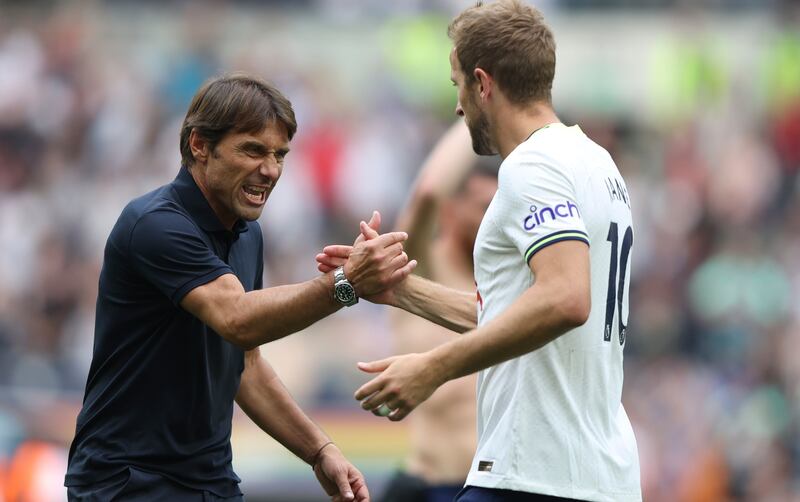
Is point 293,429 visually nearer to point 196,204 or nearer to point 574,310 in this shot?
point 196,204

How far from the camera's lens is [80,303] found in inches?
577

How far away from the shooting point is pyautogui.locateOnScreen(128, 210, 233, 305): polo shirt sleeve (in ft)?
17.4

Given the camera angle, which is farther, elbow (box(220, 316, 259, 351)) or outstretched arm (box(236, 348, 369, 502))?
outstretched arm (box(236, 348, 369, 502))

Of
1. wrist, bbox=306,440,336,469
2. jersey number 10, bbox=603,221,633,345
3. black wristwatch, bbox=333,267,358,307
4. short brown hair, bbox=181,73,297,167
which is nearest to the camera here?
jersey number 10, bbox=603,221,633,345

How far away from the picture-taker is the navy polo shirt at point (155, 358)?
5.36 metres

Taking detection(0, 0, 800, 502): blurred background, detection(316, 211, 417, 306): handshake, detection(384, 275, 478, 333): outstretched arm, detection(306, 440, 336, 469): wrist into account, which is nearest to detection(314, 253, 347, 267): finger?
detection(316, 211, 417, 306): handshake

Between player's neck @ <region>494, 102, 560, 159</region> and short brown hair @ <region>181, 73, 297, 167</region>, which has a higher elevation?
short brown hair @ <region>181, 73, 297, 167</region>

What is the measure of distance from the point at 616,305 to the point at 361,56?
13888 mm

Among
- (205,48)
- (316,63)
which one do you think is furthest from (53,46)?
(316,63)

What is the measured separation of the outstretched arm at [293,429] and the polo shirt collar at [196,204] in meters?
0.76

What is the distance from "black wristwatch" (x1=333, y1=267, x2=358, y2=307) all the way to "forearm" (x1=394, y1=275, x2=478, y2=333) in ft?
1.85

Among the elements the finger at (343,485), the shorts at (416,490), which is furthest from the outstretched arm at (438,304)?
the shorts at (416,490)

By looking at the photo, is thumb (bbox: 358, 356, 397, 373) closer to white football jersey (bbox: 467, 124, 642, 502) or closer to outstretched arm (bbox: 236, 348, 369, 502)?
white football jersey (bbox: 467, 124, 642, 502)

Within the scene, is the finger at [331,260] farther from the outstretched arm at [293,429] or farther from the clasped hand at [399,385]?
the outstretched arm at [293,429]
